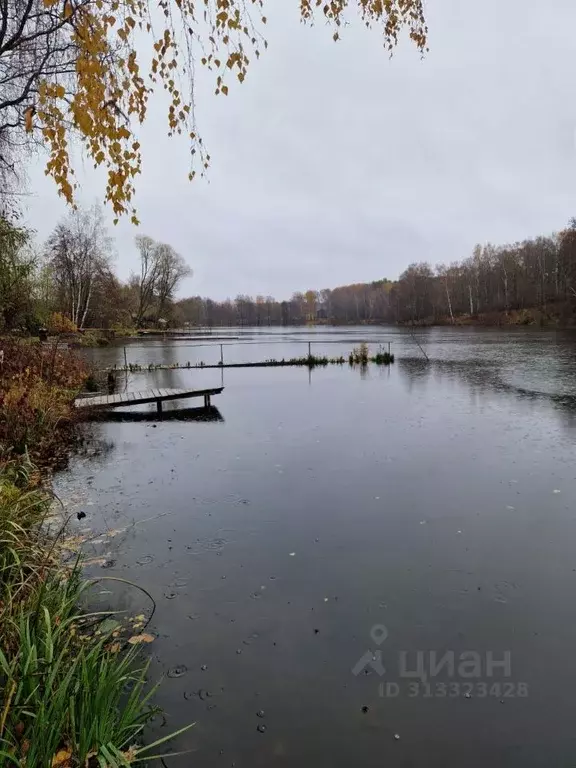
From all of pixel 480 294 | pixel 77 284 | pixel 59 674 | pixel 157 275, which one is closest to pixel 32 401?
pixel 59 674

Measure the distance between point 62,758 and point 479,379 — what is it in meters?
17.0

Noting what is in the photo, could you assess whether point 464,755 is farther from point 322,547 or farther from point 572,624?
point 322,547

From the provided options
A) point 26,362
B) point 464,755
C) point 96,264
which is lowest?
point 464,755

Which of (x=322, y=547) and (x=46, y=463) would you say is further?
(x=46, y=463)

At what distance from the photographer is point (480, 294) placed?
90125 mm

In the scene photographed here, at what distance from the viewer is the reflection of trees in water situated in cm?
1205

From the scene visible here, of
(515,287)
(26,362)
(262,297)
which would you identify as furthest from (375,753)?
(262,297)

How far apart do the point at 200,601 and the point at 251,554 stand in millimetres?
834

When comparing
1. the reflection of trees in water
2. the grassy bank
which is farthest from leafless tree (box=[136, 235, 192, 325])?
the grassy bank

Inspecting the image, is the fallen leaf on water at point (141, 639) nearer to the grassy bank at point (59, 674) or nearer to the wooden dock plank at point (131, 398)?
the grassy bank at point (59, 674)

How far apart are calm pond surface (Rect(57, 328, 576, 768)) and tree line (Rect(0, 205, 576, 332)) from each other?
33.2 feet

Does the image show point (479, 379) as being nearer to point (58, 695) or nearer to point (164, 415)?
point (164, 415)

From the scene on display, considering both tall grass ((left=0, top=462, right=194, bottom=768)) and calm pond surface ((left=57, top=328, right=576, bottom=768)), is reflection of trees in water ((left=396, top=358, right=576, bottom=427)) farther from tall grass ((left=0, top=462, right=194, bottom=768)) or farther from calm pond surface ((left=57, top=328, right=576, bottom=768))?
tall grass ((left=0, top=462, right=194, bottom=768))

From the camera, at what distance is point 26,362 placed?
1104 cm
